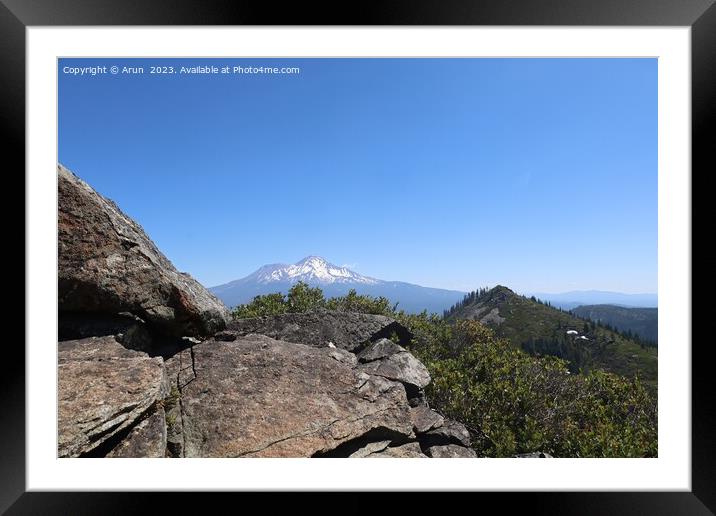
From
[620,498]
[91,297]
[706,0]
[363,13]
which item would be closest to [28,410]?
[91,297]

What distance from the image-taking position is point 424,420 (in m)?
4.93

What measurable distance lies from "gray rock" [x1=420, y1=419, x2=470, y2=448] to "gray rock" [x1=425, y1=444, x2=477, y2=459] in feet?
0.30

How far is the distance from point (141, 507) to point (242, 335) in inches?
94.7

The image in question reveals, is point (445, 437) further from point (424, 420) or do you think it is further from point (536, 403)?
point (536, 403)

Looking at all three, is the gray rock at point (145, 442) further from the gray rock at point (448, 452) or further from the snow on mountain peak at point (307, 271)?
the snow on mountain peak at point (307, 271)

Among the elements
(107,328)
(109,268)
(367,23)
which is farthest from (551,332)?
(109,268)

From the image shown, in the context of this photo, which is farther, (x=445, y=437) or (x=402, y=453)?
(x=445, y=437)

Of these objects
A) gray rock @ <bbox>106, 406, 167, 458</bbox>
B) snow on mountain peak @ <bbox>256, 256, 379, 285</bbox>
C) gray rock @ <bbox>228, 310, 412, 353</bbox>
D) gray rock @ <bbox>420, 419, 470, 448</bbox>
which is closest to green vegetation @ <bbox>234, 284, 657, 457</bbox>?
gray rock @ <bbox>420, 419, 470, 448</bbox>

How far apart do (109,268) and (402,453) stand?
4421 millimetres

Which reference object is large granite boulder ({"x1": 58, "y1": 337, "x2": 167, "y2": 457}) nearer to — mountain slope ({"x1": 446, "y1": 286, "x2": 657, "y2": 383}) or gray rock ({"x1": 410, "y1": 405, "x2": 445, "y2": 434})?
gray rock ({"x1": 410, "y1": 405, "x2": 445, "y2": 434})

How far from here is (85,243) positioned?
4.18 metres

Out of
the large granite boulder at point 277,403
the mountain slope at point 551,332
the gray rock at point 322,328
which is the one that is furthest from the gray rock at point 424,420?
the mountain slope at point 551,332

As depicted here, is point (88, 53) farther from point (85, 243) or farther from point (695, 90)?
point (695, 90)

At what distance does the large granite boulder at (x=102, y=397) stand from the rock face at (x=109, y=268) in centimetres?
56
